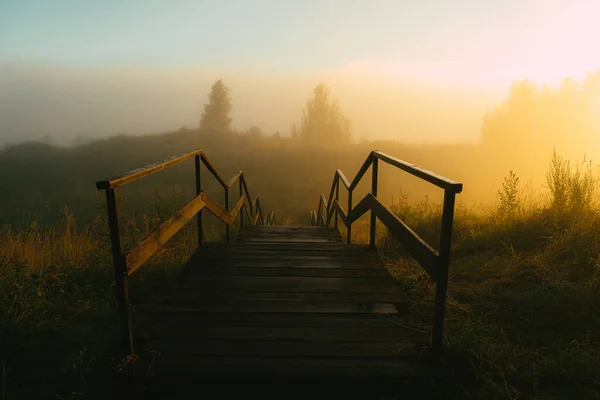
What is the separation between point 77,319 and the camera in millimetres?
3037

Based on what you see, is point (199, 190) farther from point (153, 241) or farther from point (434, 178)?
point (434, 178)

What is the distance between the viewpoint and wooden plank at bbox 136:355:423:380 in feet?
6.72

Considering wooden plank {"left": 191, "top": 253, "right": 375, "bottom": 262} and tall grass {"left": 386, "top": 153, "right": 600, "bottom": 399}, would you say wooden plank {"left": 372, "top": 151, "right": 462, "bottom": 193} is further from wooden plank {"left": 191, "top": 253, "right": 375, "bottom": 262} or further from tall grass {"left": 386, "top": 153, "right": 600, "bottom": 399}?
wooden plank {"left": 191, "top": 253, "right": 375, "bottom": 262}

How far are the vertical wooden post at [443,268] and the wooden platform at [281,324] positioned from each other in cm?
14

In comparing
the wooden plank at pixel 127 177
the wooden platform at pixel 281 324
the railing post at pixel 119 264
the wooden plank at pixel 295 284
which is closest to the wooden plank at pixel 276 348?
the wooden platform at pixel 281 324

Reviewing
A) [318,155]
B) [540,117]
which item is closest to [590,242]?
[318,155]

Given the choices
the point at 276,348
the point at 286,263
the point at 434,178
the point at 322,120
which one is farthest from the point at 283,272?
the point at 322,120

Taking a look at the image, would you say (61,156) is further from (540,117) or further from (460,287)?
(540,117)

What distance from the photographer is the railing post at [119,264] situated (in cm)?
204

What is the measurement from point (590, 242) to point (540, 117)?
4778 cm

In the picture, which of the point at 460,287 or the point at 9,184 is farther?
the point at 9,184

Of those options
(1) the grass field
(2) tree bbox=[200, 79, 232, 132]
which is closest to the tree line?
(2) tree bbox=[200, 79, 232, 132]

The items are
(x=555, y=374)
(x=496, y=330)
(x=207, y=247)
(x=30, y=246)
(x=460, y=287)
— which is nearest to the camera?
(x=555, y=374)

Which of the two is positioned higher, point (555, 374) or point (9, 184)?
point (555, 374)
